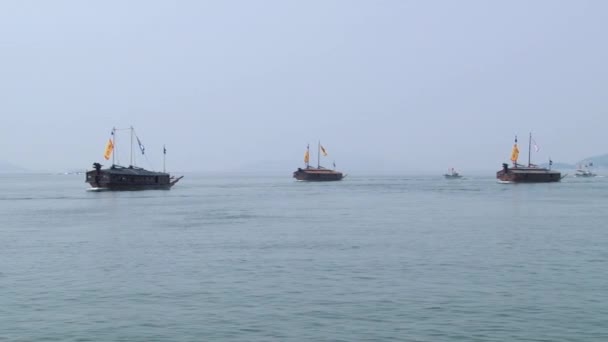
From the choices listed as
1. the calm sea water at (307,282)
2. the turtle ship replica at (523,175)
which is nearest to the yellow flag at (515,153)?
the turtle ship replica at (523,175)

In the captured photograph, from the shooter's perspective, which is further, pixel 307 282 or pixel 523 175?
pixel 523 175

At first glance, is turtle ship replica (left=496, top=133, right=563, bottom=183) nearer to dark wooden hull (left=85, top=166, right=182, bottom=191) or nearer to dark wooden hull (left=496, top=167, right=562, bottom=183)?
dark wooden hull (left=496, top=167, right=562, bottom=183)

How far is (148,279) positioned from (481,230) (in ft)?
94.0

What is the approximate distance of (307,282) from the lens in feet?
101

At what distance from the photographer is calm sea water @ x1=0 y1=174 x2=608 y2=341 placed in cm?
2291

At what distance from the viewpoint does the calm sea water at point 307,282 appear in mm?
22906

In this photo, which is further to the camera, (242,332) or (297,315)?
(297,315)

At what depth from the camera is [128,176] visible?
129750 mm

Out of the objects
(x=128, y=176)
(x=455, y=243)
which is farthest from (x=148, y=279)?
(x=128, y=176)

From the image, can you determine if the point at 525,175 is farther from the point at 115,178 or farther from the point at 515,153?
the point at 115,178

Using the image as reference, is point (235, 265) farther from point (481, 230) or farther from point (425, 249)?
point (481, 230)

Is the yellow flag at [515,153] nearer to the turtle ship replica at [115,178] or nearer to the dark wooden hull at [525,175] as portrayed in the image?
the dark wooden hull at [525,175]

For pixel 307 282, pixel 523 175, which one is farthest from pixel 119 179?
pixel 307 282

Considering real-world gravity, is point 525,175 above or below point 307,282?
above
